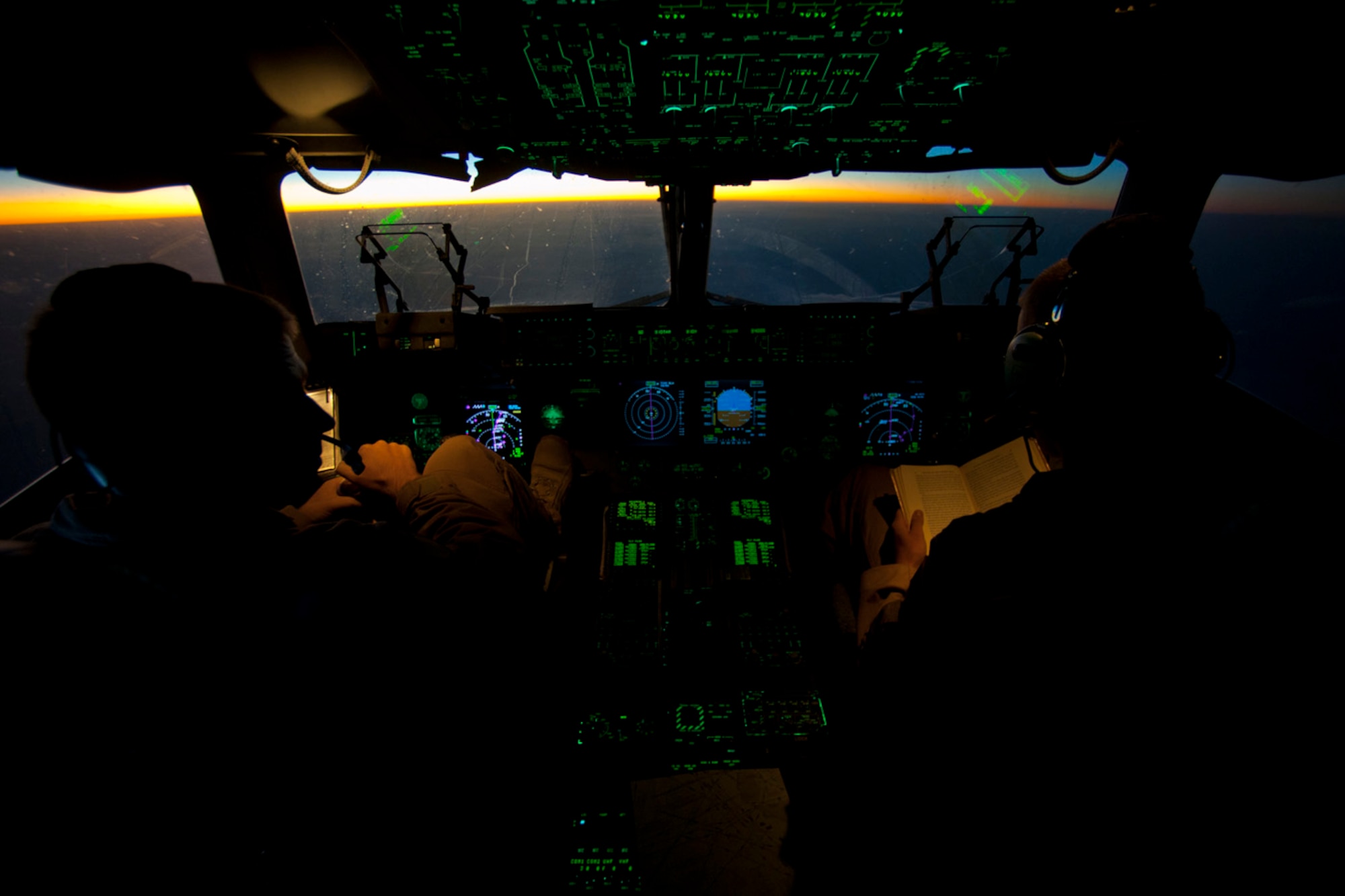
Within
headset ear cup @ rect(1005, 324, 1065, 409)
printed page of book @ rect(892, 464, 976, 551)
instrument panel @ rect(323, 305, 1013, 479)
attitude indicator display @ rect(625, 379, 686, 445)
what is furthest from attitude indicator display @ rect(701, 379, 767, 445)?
headset ear cup @ rect(1005, 324, 1065, 409)

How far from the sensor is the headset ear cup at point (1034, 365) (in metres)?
1.01

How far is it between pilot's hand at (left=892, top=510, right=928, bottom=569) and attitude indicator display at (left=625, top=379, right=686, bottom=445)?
915mm

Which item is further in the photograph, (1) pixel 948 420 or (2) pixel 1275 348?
(2) pixel 1275 348

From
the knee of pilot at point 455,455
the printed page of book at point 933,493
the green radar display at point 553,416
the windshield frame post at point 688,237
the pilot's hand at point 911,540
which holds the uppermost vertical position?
the windshield frame post at point 688,237

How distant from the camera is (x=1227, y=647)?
0.56 metres

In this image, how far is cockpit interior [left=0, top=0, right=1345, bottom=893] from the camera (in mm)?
1048

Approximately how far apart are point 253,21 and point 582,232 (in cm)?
1036

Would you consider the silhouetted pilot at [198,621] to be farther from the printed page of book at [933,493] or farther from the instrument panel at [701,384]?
the printed page of book at [933,493]

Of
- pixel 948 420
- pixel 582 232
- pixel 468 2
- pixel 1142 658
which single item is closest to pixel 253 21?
pixel 468 2

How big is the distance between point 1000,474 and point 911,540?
493mm

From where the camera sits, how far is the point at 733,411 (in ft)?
6.70

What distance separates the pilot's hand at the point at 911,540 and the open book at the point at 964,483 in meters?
0.08

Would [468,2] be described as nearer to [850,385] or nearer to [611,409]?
[611,409]

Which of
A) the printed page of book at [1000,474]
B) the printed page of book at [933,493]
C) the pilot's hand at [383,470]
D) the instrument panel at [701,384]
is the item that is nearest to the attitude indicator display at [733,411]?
the instrument panel at [701,384]
